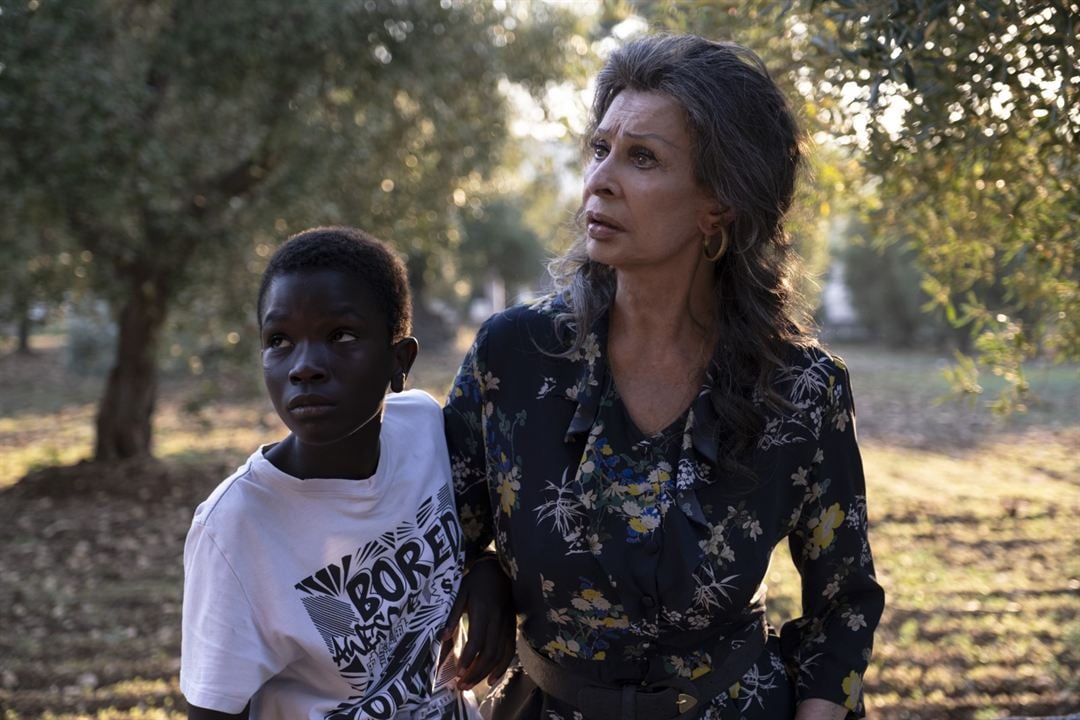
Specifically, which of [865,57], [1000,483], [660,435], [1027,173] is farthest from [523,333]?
[1000,483]

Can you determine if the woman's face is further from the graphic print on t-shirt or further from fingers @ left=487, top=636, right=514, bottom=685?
fingers @ left=487, top=636, right=514, bottom=685

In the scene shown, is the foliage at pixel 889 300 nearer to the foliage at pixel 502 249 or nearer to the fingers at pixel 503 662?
the foliage at pixel 502 249

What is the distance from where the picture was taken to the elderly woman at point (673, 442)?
6.93 ft

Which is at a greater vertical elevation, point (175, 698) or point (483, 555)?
point (483, 555)

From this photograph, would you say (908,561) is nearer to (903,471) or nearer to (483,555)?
(903,471)

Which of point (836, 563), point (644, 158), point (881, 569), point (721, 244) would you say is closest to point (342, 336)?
point (644, 158)

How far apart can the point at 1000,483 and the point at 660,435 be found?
412 inches

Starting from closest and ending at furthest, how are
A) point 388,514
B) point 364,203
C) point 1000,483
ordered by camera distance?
point 388,514 < point 364,203 < point 1000,483

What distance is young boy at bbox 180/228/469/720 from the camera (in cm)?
174

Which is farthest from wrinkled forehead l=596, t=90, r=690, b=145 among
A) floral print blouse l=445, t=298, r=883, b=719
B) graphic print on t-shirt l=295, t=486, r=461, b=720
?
graphic print on t-shirt l=295, t=486, r=461, b=720

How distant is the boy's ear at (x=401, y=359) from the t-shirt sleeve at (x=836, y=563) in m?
0.83

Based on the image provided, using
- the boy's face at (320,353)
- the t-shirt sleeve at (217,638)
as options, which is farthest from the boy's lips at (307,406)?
the t-shirt sleeve at (217,638)

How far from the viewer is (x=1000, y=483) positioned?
11469 millimetres

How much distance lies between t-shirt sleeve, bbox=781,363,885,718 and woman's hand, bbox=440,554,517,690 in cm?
64
